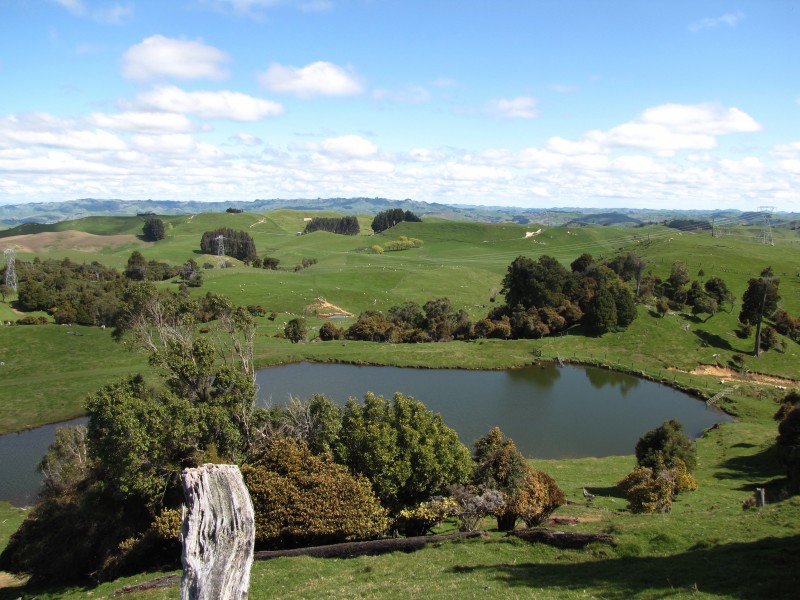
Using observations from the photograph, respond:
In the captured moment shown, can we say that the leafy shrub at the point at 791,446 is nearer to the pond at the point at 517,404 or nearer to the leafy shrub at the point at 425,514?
the pond at the point at 517,404

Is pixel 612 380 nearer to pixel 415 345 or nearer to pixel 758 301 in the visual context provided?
pixel 758 301

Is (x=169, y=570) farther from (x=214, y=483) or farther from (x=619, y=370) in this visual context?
(x=619, y=370)

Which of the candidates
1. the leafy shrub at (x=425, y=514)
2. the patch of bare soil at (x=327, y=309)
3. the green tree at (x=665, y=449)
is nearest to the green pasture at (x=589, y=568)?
the leafy shrub at (x=425, y=514)

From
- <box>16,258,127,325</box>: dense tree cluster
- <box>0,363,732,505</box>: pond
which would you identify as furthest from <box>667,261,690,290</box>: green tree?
<box>16,258,127,325</box>: dense tree cluster

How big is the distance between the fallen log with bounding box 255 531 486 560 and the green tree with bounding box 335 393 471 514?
314cm

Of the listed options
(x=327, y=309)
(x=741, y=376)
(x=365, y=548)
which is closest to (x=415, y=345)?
(x=327, y=309)

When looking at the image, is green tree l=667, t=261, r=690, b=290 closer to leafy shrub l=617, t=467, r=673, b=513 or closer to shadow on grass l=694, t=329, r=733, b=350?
shadow on grass l=694, t=329, r=733, b=350

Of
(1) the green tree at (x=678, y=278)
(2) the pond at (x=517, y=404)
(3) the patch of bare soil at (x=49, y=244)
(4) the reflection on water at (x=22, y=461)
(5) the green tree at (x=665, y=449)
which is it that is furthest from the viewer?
(3) the patch of bare soil at (x=49, y=244)

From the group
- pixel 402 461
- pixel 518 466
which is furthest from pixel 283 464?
pixel 518 466

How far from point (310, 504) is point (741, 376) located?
62.5 m

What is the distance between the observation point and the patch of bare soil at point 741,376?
206 ft

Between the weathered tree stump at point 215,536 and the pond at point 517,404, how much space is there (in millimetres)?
31221

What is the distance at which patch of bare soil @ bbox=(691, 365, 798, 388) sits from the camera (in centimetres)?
6275

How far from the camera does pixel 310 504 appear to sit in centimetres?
2480
